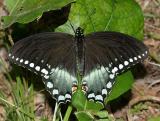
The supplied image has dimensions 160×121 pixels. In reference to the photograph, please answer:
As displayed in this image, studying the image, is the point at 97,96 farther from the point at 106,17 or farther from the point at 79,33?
the point at 106,17

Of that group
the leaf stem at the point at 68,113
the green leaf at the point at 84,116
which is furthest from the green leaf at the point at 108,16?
the green leaf at the point at 84,116

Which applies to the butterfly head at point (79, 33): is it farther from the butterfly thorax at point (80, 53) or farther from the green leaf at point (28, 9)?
the green leaf at point (28, 9)

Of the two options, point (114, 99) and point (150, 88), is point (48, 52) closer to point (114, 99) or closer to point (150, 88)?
point (114, 99)

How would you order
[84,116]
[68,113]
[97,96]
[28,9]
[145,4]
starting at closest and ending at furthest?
[84,116]
[97,96]
[68,113]
[28,9]
[145,4]

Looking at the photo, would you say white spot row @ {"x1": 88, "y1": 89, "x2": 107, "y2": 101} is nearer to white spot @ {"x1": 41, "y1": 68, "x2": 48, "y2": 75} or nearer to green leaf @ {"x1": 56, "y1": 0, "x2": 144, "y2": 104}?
white spot @ {"x1": 41, "y1": 68, "x2": 48, "y2": 75}

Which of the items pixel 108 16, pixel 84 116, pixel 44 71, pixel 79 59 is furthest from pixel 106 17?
pixel 84 116

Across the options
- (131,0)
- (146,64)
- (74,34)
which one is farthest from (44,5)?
(146,64)
